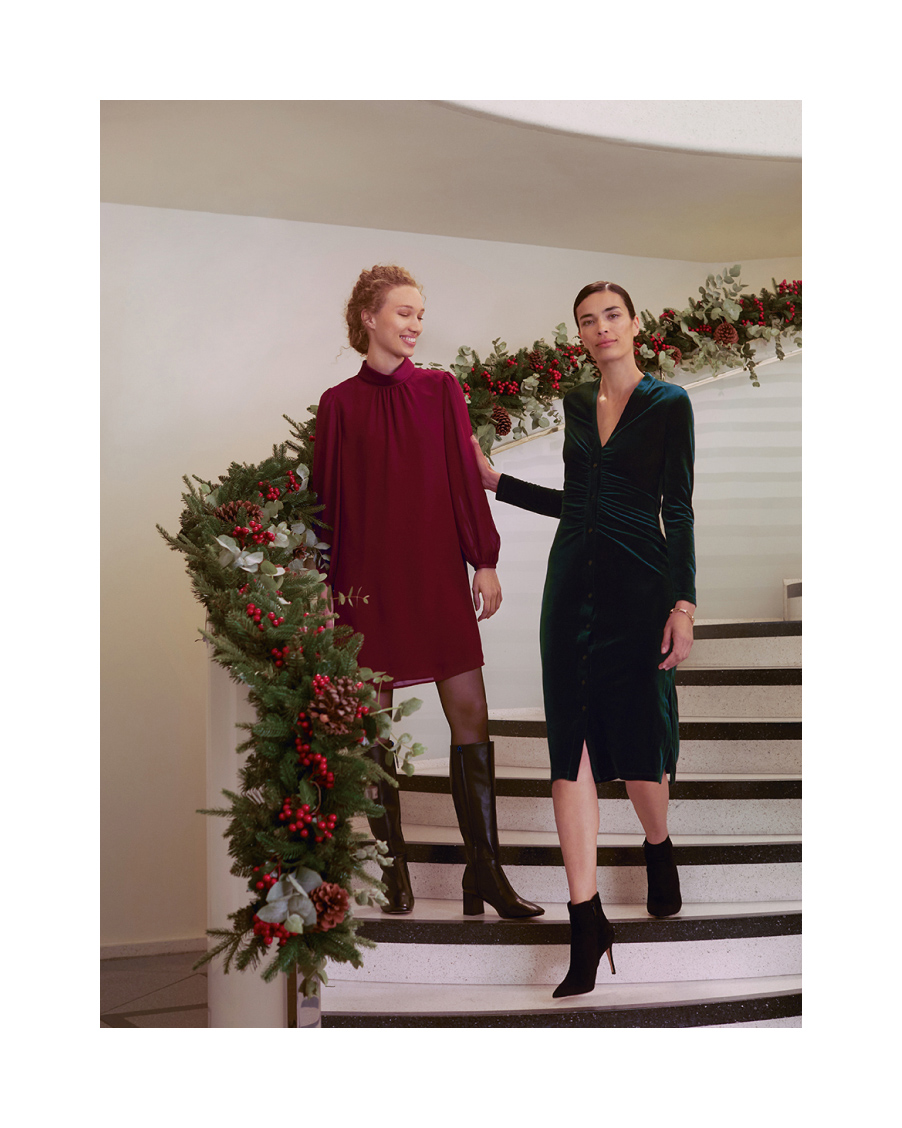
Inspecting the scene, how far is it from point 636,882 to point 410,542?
1.41 metres

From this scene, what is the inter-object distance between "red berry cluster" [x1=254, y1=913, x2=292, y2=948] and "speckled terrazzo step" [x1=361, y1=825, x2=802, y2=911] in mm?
1104

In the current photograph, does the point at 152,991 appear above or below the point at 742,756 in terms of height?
below

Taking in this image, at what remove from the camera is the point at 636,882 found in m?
3.32

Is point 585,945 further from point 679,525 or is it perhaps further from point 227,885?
point 679,525

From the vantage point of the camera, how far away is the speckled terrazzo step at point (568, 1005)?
9.07 feet

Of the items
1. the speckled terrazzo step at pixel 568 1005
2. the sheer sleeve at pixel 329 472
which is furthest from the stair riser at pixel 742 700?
the sheer sleeve at pixel 329 472

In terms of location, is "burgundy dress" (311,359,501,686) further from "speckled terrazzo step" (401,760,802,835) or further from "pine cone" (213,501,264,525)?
"speckled terrazzo step" (401,760,802,835)

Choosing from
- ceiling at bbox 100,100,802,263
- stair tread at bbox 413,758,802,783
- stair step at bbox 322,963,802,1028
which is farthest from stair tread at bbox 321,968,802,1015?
ceiling at bbox 100,100,802,263

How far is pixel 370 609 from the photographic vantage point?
312cm

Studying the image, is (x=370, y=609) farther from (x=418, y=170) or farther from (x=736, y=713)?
(x=418, y=170)

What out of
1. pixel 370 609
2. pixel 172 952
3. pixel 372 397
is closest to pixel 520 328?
pixel 372 397

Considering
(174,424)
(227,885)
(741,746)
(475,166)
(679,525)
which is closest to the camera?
(227,885)

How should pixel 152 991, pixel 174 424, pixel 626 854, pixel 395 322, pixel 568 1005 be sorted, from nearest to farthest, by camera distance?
pixel 568 1005
pixel 395 322
pixel 626 854
pixel 152 991
pixel 174 424

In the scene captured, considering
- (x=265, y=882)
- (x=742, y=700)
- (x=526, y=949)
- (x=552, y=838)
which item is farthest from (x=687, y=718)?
(x=265, y=882)
